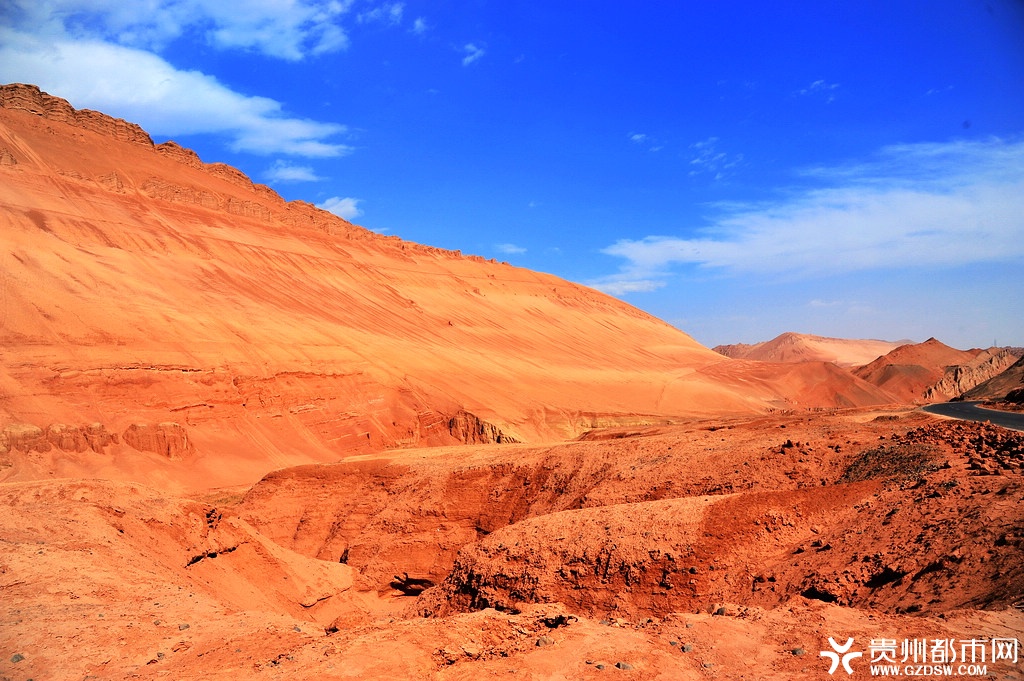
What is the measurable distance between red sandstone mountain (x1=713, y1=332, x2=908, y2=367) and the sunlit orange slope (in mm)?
72528

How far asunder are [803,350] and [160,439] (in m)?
120

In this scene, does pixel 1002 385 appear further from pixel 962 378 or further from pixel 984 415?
pixel 962 378

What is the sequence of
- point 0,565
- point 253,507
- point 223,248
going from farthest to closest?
point 223,248 → point 253,507 → point 0,565

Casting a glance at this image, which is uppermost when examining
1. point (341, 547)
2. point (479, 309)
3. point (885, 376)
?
point (479, 309)

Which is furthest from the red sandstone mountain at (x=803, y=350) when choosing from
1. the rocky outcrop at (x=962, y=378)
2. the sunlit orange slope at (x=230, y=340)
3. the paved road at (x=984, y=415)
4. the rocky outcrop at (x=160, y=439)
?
the rocky outcrop at (x=160, y=439)

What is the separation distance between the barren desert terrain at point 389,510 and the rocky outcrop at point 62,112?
15.8 ft

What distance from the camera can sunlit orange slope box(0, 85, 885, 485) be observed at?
21562mm

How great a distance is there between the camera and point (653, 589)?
24.7ft

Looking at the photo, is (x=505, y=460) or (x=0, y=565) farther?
(x=505, y=460)

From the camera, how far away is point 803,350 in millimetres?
123812

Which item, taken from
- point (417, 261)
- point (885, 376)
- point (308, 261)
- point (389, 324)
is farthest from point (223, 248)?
point (885, 376)

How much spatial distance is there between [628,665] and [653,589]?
222 cm

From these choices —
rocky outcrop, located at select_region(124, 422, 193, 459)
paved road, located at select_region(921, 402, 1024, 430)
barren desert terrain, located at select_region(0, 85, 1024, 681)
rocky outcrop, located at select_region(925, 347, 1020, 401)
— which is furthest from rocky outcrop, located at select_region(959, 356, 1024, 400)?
rocky outcrop, located at select_region(124, 422, 193, 459)

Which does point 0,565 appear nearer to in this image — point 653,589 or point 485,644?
point 485,644
